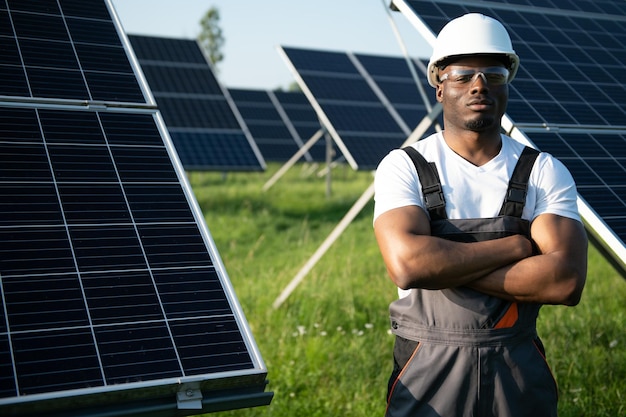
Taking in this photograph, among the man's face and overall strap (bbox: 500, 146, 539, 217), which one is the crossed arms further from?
the man's face

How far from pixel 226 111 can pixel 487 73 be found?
12736 millimetres

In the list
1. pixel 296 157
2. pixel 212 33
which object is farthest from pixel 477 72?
pixel 212 33

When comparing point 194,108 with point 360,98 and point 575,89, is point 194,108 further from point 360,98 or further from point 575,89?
point 575,89

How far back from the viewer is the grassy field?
6168mm

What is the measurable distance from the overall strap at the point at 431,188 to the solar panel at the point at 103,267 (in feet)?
3.03

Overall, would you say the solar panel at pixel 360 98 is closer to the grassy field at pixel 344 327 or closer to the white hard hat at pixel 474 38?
the grassy field at pixel 344 327

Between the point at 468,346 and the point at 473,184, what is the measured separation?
2.15 ft

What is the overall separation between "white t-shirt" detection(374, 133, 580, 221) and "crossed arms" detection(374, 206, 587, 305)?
0.09m

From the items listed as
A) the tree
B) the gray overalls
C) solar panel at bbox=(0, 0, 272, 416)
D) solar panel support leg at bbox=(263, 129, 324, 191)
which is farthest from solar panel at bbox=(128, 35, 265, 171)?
the tree

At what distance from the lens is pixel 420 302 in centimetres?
333

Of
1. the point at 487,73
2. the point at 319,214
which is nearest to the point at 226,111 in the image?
the point at 319,214

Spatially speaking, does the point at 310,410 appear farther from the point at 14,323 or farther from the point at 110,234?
the point at 14,323

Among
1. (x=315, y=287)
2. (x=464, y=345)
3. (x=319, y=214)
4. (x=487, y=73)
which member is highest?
(x=319, y=214)

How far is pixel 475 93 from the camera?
329 cm
